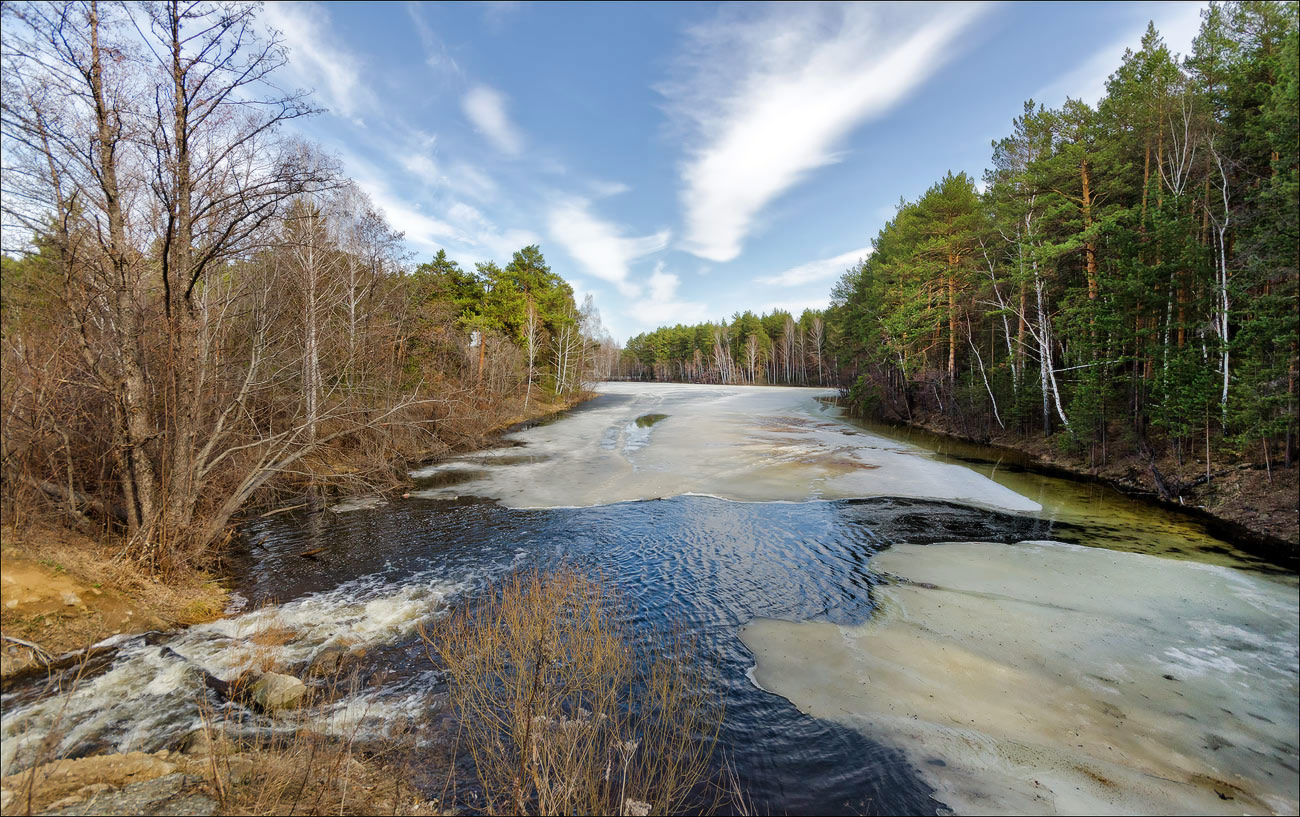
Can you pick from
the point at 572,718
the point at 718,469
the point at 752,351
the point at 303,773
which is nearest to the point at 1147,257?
the point at 718,469

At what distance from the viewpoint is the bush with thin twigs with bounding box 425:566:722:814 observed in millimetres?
3684

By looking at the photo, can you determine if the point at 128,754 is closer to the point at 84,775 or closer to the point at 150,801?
the point at 84,775

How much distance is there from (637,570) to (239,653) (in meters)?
5.85

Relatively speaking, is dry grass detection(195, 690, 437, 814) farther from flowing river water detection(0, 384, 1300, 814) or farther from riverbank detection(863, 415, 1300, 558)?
riverbank detection(863, 415, 1300, 558)

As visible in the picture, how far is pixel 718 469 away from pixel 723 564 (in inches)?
350

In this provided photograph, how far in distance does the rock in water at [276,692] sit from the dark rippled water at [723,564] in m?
0.94

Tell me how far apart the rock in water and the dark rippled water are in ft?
3.10

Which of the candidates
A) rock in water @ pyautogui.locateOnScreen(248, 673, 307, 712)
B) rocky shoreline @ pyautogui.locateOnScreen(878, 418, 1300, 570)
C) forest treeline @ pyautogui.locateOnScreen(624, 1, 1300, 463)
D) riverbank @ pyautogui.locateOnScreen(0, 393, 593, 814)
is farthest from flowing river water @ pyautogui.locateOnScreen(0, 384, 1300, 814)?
forest treeline @ pyautogui.locateOnScreen(624, 1, 1300, 463)

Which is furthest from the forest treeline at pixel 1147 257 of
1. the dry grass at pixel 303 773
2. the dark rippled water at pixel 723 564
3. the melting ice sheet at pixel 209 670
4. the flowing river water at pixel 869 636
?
the melting ice sheet at pixel 209 670

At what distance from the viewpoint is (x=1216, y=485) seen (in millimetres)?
12664

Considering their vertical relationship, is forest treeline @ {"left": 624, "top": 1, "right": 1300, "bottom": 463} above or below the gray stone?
above

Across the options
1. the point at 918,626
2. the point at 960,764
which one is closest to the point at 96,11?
the point at 960,764

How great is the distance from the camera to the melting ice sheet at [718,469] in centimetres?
1478

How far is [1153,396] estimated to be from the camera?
14.7m
